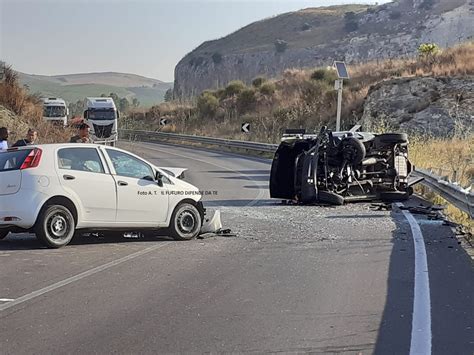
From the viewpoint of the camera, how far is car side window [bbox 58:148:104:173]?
395 inches

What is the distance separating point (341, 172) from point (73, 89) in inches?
4081

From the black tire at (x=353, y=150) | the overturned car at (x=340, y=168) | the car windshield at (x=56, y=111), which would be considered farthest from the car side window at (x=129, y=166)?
the car windshield at (x=56, y=111)

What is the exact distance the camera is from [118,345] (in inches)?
218

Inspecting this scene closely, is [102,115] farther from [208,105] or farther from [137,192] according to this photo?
[137,192]

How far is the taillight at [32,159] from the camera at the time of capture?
9719 millimetres

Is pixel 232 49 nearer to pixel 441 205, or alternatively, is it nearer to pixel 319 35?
pixel 319 35

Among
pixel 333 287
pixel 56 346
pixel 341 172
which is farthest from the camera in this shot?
pixel 341 172

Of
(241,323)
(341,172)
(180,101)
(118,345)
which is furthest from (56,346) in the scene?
(180,101)

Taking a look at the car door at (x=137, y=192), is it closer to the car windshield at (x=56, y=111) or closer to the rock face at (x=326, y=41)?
the car windshield at (x=56, y=111)

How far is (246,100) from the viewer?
60.2m

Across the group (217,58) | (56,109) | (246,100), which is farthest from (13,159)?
(217,58)

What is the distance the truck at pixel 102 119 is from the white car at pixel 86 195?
87.0ft

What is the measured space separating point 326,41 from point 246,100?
58.1 m

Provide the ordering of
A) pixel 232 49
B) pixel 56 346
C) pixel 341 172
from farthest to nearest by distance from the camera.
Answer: pixel 232 49 < pixel 341 172 < pixel 56 346
